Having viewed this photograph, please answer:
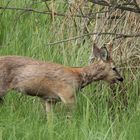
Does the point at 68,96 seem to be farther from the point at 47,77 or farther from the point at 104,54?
the point at 104,54

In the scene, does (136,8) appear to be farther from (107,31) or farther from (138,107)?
(138,107)

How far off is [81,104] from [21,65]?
0.87 m

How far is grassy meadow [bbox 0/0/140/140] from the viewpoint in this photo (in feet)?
20.1

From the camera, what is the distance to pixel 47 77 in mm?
8008

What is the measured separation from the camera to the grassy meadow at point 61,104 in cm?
614

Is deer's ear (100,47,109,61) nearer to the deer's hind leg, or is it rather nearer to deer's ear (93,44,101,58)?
deer's ear (93,44,101,58)

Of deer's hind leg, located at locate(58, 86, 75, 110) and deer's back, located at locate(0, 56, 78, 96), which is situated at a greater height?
deer's back, located at locate(0, 56, 78, 96)

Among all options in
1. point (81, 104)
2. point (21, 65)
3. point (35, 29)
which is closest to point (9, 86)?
point (21, 65)

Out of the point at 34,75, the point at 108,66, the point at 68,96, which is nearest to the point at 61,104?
the point at 68,96

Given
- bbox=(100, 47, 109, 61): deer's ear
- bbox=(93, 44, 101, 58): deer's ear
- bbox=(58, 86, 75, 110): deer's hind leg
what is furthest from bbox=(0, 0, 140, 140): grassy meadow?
bbox=(93, 44, 101, 58): deer's ear

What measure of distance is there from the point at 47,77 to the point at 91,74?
0.57 metres

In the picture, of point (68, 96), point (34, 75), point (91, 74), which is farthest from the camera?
point (91, 74)

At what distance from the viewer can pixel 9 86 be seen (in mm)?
7832

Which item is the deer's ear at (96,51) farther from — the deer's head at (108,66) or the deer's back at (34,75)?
the deer's back at (34,75)
